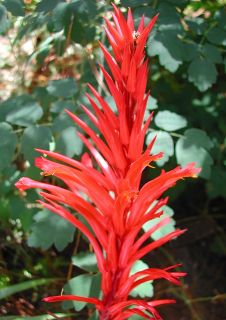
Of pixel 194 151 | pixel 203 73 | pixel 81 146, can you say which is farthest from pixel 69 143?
pixel 203 73

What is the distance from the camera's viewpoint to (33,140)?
167 centimetres

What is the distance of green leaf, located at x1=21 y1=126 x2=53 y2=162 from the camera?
1654 millimetres

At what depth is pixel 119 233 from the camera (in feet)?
3.53

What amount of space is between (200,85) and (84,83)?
0.44m

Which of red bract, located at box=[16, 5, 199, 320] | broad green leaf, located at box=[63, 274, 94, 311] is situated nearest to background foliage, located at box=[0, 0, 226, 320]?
broad green leaf, located at box=[63, 274, 94, 311]

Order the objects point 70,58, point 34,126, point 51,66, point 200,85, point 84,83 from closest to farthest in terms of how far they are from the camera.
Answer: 1. point 34,126
2. point 200,85
3. point 84,83
4. point 70,58
5. point 51,66

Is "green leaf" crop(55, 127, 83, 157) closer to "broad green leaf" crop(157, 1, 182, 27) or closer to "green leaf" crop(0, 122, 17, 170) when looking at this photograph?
"green leaf" crop(0, 122, 17, 170)

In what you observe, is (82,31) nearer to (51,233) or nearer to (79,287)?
(51,233)

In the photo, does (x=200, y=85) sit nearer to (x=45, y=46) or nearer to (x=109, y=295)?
(x=45, y=46)

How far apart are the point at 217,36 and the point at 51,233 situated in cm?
95

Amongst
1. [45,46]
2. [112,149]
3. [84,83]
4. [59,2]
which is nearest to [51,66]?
[45,46]

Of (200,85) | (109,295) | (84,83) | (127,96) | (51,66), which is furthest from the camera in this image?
(51,66)

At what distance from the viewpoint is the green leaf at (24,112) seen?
1704 mm

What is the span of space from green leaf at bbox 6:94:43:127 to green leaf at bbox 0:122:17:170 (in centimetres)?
3
